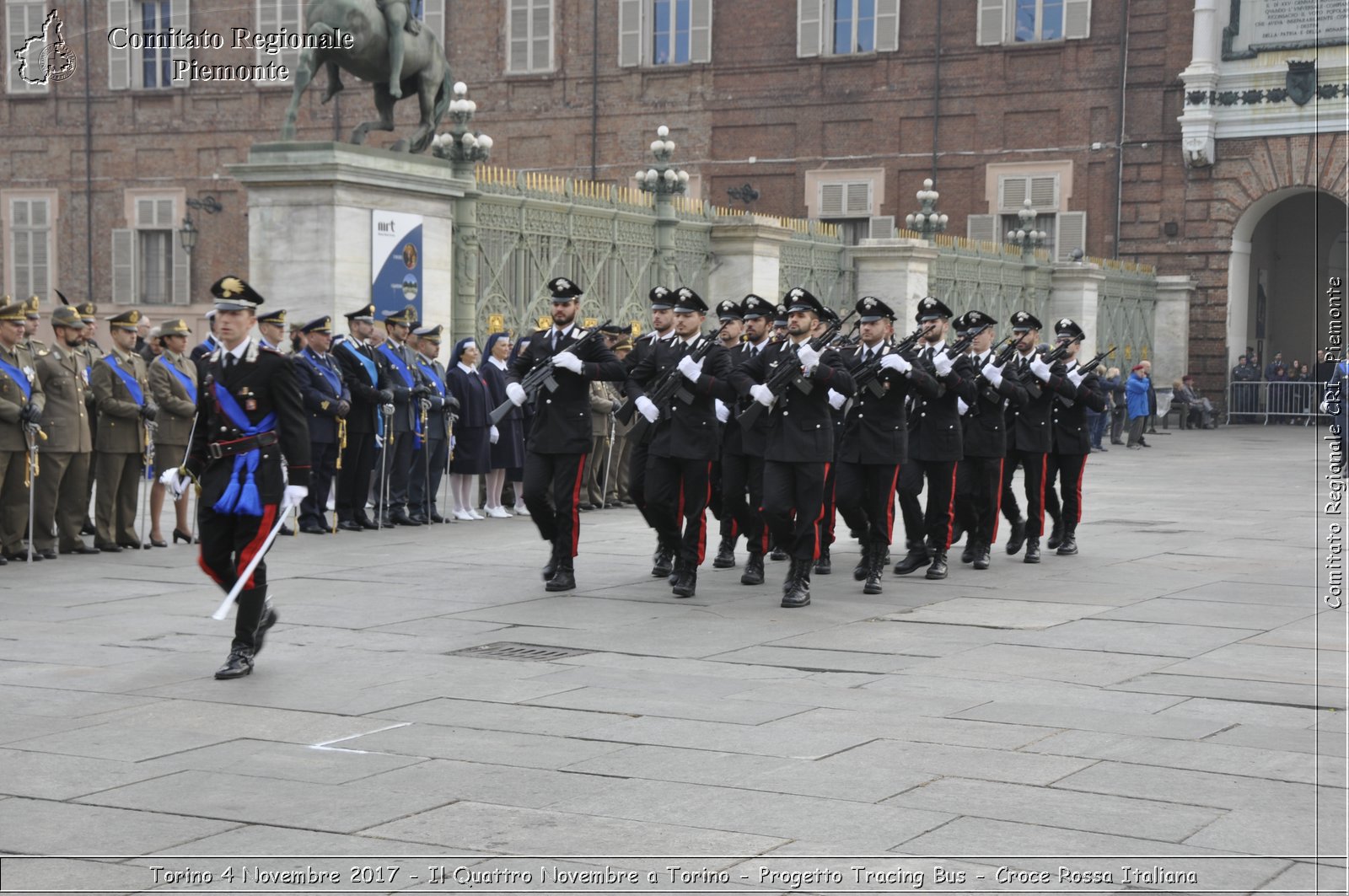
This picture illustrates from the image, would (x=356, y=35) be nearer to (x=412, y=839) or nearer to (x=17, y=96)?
(x=412, y=839)

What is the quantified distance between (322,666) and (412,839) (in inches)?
124

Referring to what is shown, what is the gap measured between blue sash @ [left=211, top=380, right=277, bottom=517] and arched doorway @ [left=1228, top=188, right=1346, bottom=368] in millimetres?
30860

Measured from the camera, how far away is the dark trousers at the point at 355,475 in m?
15.1

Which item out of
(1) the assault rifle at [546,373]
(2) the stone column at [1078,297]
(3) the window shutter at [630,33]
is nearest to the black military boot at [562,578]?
(1) the assault rifle at [546,373]

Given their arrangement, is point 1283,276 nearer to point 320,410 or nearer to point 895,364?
point 320,410

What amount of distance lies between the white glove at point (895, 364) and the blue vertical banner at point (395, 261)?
6714 millimetres

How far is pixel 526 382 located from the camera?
37.9 ft

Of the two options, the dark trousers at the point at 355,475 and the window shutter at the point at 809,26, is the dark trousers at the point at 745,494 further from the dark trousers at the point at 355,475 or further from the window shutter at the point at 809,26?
the window shutter at the point at 809,26

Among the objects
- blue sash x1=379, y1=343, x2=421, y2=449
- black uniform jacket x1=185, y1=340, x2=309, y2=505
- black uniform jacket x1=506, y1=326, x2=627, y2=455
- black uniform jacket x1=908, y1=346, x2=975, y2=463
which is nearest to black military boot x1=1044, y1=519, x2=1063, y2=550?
black uniform jacket x1=908, y1=346, x2=975, y2=463

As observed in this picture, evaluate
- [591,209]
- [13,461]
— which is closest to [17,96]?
→ [591,209]

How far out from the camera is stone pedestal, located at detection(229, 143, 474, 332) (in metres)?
16.5

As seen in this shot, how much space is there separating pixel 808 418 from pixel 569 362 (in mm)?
1578

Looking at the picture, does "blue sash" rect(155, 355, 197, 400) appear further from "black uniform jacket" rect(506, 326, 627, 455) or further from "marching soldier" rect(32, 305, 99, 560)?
"black uniform jacket" rect(506, 326, 627, 455)

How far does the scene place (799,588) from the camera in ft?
35.8
